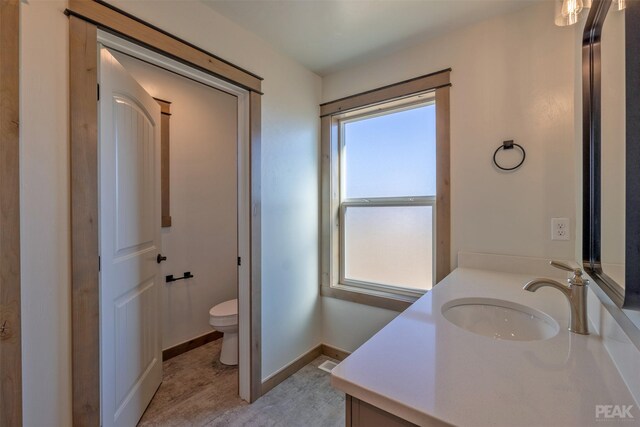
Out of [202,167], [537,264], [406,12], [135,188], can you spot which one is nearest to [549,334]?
[537,264]

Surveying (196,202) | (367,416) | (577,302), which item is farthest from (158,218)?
(577,302)

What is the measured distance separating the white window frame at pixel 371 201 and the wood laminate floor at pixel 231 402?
781 millimetres

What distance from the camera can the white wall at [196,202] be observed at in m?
2.47

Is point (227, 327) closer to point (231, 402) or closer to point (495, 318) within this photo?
point (231, 402)

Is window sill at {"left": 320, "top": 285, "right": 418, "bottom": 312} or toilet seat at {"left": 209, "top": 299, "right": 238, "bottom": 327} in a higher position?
window sill at {"left": 320, "top": 285, "right": 418, "bottom": 312}

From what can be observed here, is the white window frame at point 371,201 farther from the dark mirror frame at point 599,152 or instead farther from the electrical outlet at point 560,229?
the dark mirror frame at point 599,152

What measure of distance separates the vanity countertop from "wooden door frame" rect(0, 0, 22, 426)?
1.17 meters

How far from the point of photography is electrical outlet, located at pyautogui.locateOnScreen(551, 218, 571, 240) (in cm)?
151

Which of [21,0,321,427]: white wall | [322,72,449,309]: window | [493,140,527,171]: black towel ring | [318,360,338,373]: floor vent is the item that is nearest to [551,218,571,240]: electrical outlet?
[493,140,527,171]: black towel ring

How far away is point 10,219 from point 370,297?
2026 mm

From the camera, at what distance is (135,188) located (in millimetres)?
1644

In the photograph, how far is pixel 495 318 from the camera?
1.19 meters

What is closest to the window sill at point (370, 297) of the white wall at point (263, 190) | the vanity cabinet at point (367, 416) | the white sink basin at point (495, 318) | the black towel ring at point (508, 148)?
the white wall at point (263, 190)

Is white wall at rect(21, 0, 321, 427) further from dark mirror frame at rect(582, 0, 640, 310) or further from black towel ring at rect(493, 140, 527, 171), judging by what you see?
dark mirror frame at rect(582, 0, 640, 310)
